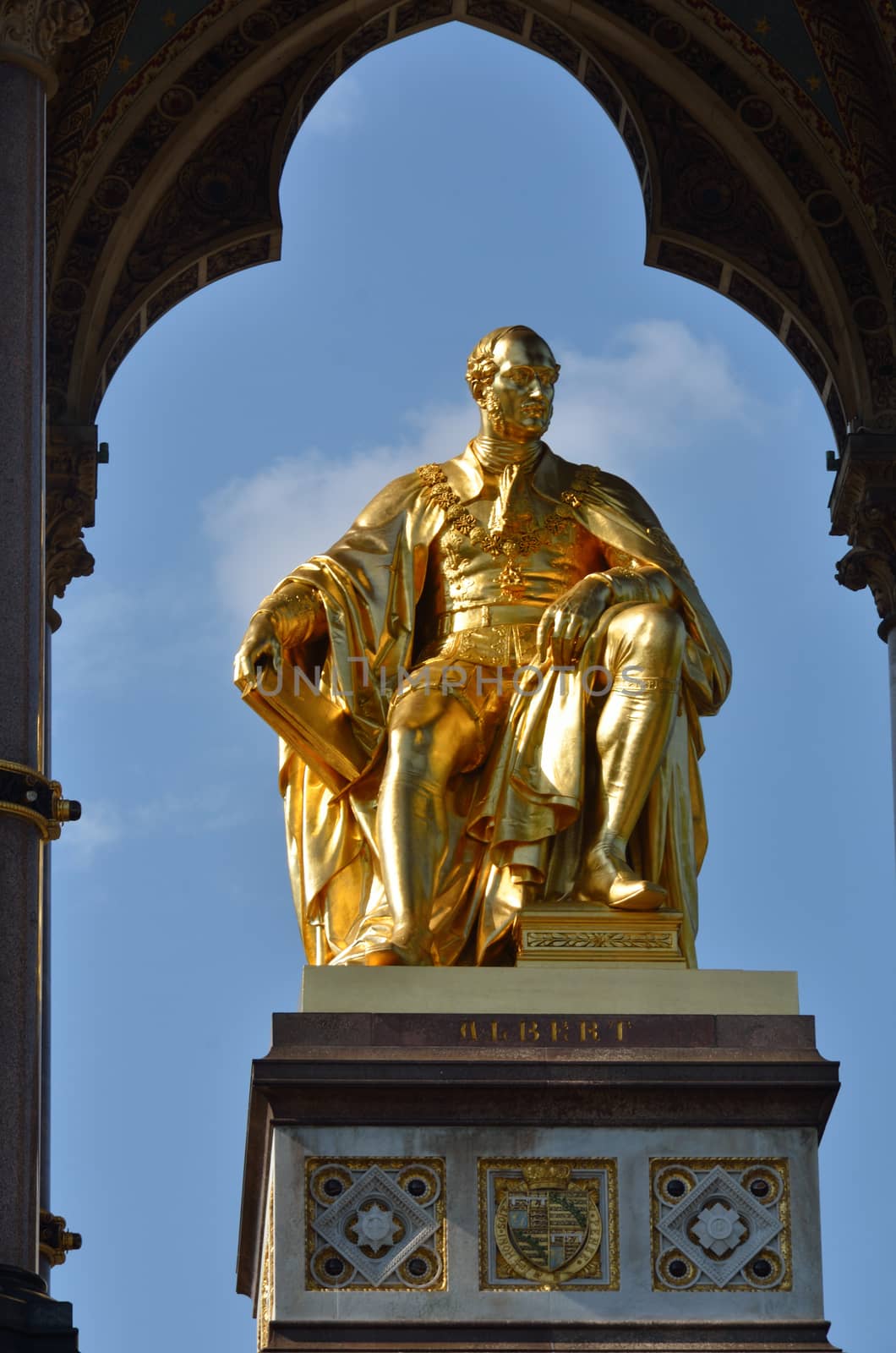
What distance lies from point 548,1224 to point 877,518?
17.0ft

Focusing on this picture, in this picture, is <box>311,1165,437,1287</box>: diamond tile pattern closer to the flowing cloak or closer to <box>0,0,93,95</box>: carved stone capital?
the flowing cloak

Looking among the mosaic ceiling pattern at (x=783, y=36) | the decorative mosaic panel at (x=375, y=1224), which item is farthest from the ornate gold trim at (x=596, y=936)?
the mosaic ceiling pattern at (x=783, y=36)

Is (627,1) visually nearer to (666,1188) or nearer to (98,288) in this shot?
(98,288)

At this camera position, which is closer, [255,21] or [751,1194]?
[751,1194]

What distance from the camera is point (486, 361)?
1358 centimetres

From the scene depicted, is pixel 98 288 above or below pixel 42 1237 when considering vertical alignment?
above

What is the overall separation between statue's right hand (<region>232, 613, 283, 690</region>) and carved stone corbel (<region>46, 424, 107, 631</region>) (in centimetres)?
276

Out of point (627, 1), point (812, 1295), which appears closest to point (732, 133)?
point (627, 1)

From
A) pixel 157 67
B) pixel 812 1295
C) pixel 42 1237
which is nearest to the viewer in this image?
pixel 812 1295

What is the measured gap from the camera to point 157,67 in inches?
621

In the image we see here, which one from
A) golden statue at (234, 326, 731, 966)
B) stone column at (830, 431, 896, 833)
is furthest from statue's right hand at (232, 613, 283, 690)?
stone column at (830, 431, 896, 833)

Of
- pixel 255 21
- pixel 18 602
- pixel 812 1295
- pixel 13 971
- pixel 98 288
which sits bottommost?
pixel 812 1295

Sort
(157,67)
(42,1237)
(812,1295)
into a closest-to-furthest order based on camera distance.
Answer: (812,1295)
(42,1237)
(157,67)

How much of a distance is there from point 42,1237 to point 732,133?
A: 607 cm
